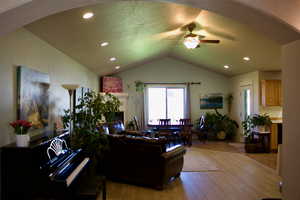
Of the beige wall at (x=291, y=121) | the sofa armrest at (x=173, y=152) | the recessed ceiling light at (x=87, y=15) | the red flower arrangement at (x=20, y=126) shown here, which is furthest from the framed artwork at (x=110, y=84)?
the beige wall at (x=291, y=121)

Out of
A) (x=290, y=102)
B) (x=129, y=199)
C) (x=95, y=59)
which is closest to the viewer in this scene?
(x=290, y=102)

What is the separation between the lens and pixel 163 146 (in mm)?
4594

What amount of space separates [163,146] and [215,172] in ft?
5.58

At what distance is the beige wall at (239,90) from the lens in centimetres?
838

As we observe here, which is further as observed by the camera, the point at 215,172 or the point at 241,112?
the point at 241,112

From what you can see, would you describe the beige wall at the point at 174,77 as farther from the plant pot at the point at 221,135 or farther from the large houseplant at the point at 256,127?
the large houseplant at the point at 256,127

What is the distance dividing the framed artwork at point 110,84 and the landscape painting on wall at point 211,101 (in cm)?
332

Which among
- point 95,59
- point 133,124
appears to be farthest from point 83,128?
point 133,124

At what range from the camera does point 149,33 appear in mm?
6043

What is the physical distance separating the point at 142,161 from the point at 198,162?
2.32 metres

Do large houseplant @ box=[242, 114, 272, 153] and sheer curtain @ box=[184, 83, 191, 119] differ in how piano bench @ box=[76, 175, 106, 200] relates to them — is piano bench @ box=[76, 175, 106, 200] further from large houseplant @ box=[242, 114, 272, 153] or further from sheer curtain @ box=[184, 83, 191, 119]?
sheer curtain @ box=[184, 83, 191, 119]

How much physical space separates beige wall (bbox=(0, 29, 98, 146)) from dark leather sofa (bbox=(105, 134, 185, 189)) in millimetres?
1305

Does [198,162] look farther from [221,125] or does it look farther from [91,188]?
[221,125]

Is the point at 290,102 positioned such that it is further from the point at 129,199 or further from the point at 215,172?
the point at 215,172
